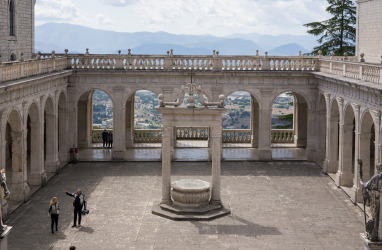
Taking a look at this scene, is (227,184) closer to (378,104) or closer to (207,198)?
(207,198)

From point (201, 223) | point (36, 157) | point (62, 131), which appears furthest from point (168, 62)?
point (201, 223)

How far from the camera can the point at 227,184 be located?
99.2 feet

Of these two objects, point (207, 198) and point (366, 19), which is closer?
point (207, 198)

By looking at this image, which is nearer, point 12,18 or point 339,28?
point 12,18

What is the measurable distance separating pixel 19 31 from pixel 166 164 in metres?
15.0

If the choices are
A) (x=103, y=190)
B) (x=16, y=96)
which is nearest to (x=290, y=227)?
(x=103, y=190)

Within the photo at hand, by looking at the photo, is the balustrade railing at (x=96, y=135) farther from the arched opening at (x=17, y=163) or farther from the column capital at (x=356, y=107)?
the column capital at (x=356, y=107)

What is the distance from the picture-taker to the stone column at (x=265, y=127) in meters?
36.5

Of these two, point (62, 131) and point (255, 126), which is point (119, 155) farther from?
point (255, 126)

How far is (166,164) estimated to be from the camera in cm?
2545

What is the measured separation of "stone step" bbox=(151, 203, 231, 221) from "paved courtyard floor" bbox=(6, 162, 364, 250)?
339mm

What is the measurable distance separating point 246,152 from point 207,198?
1418 cm

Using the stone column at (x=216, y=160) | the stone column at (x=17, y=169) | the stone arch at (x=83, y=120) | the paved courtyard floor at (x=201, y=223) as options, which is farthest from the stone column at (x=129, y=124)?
the stone column at (x=216, y=160)

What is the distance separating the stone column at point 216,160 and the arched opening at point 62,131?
Answer: 13.2m
